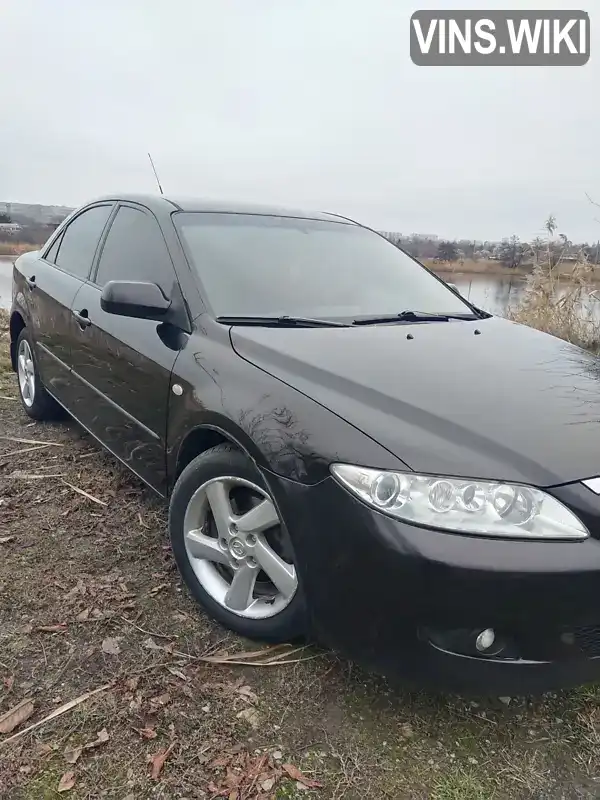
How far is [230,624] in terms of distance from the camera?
2.22 m

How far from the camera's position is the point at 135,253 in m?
3.12

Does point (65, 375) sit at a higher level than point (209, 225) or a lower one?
lower

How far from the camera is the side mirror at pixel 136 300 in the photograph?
2.51m

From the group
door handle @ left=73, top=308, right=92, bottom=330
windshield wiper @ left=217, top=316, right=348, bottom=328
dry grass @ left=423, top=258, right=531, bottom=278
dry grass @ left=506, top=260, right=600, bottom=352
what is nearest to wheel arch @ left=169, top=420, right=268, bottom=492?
windshield wiper @ left=217, top=316, right=348, bottom=328

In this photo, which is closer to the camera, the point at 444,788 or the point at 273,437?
the point at 444,788

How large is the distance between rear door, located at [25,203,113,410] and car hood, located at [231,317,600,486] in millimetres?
1663

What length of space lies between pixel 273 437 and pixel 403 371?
0.53 metres

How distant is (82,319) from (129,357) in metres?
0.69

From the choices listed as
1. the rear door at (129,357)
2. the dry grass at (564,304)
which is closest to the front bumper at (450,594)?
the rear door at (129,357)

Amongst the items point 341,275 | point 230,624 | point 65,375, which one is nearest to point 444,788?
point 230,624

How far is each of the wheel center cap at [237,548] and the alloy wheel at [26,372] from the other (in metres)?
2.75

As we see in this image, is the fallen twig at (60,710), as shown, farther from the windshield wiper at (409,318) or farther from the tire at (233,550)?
the windshield wiper at (409,318)

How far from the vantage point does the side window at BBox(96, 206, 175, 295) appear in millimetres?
2830

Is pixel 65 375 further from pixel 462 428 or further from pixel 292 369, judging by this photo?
pixel 462 428
